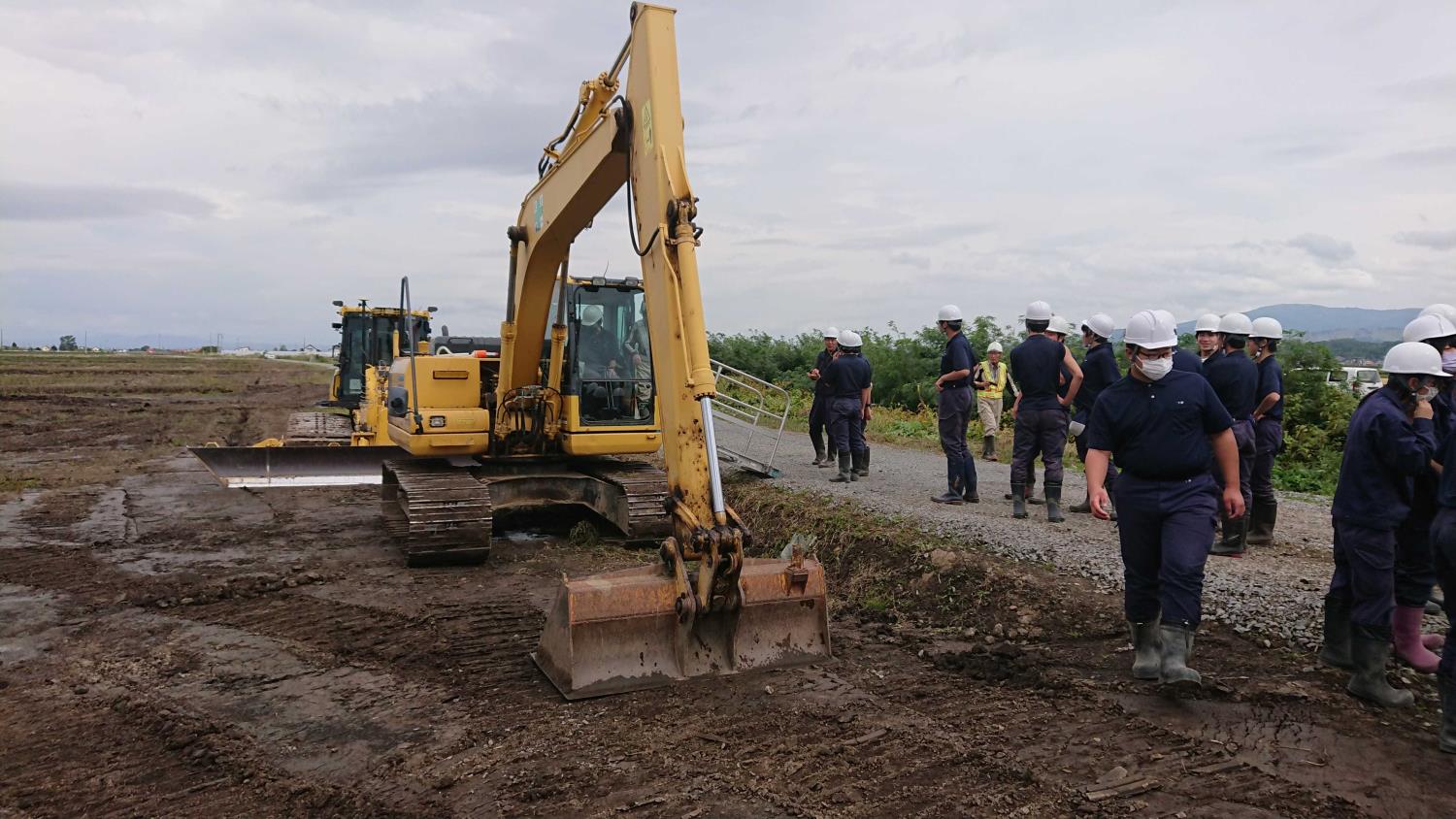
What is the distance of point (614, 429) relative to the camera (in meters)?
9.74

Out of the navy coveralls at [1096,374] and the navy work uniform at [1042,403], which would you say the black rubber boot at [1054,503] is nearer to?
the navy work uniform at [1042,403]

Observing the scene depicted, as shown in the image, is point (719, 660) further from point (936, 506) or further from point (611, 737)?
point (936, 506)

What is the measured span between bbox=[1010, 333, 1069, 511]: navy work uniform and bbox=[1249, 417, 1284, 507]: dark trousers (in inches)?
60.0

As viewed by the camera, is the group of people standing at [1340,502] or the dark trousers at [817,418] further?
the dark trousers at [817,418]

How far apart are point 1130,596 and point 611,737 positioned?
2.75m

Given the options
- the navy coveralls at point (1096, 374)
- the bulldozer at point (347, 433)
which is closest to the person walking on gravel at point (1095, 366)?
the navy coveralls at point (1096, 374)

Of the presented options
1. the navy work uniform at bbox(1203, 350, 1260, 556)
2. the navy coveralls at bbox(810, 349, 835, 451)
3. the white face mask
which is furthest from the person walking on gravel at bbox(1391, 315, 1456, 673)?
the navy coveralls at bbox(810, 349, 835, 451)

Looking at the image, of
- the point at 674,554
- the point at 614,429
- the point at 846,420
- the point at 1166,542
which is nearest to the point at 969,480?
the point at 846,420

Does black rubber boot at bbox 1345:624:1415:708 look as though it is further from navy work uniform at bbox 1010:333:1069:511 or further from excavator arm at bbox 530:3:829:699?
navy work uniform at bbox 1010:333:1069:511

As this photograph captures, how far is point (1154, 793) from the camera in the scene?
412cm

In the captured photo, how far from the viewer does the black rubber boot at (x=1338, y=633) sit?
5398 mm

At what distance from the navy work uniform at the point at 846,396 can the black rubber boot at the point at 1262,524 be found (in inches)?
180

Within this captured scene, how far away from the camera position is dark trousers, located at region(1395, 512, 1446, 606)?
5.29m

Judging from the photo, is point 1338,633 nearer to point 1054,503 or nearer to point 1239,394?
point 1239,394
